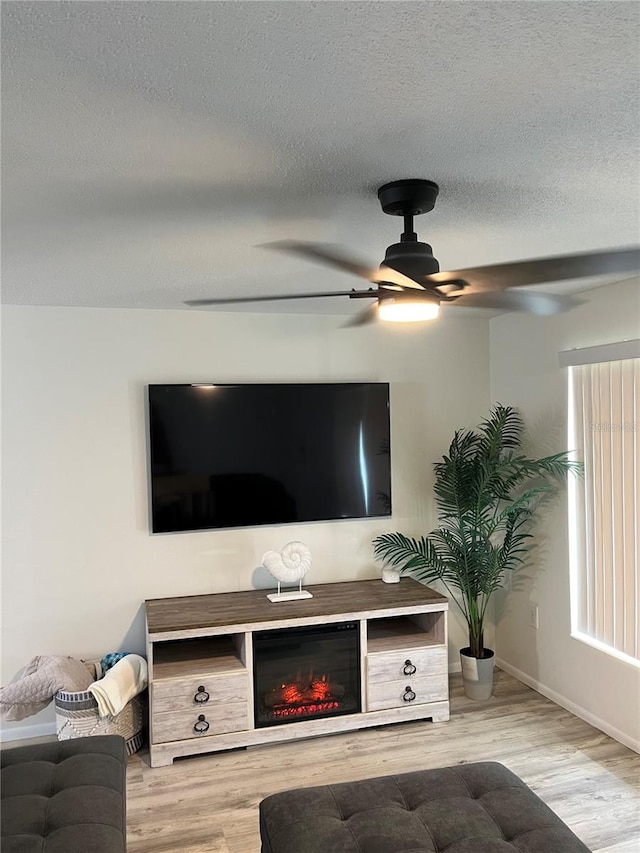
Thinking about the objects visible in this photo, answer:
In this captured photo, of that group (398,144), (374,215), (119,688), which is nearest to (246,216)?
(374,215)

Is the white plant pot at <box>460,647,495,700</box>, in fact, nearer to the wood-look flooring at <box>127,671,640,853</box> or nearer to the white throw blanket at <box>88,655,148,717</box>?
the wood-look flooring at <box>127,671,640,853</box>

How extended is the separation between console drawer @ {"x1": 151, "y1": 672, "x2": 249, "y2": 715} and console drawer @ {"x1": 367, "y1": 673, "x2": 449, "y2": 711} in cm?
72

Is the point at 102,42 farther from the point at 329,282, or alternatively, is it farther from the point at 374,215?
the point at 329,282

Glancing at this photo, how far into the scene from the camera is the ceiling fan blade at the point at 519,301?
2.49m

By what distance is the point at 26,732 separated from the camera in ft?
12.4

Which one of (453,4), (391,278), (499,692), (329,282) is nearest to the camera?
(453,4)

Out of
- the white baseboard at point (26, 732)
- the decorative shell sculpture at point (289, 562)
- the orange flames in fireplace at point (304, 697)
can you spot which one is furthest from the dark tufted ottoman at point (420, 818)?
the white baseboard at point (26, 732)

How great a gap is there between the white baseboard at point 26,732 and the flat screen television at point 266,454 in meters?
1.20

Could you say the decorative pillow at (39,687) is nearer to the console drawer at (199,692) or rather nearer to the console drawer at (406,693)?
the console drawer at (199,692)

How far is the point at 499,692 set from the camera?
14.1 feet

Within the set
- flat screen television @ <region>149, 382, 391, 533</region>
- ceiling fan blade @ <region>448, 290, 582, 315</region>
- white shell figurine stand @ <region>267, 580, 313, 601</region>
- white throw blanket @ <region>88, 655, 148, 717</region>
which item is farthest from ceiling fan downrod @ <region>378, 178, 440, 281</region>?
white throw blanket @ <region>88, 655, 148, 717</region>

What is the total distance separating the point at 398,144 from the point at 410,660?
116 inches

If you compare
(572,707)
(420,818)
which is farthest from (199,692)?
(572,707)

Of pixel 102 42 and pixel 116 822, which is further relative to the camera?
pixel 116 822
